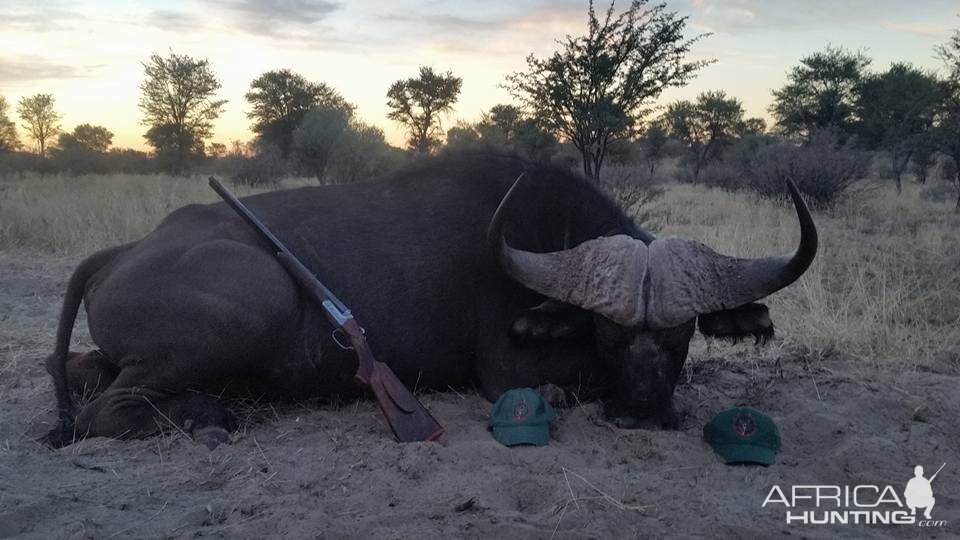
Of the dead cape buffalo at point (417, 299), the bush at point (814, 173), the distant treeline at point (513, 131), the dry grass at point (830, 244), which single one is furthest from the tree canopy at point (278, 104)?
the dead cape buffalo at point (417, 299)

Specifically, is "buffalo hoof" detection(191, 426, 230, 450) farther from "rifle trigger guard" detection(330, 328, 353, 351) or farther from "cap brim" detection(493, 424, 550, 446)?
"cap brim" detection(493, 424, 550, 446)

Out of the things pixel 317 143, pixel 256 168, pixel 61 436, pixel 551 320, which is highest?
pixel 317 143

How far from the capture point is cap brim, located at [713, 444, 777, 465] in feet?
12.2

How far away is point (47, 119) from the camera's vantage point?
4216 centimetres

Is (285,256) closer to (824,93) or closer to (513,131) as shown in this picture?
(513,131)

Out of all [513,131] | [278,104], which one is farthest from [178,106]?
[513,131]

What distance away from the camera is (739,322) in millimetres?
4191

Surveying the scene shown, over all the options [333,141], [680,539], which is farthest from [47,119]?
[680,539]

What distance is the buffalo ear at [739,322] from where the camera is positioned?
4.18m

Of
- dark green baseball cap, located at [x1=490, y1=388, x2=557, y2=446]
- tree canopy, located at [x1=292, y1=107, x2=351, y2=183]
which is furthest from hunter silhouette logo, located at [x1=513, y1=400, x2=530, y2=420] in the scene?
tree canopy, located at [x1=292, y1=107, x2=351, y2=183]

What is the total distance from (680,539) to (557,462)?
82 cm

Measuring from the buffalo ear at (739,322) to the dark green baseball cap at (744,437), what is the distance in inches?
19.7

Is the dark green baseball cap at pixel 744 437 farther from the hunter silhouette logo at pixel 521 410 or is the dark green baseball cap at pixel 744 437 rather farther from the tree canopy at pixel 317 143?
the tree canopy at pixel 317 143

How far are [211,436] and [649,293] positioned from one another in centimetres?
237
